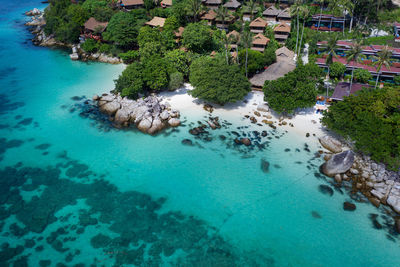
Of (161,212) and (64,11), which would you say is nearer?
(161,212)

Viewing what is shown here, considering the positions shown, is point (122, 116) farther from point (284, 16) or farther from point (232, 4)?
point (232, 4)

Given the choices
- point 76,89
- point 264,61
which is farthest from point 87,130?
point 264,61

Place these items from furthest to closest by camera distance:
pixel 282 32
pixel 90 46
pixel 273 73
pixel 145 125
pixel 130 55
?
1. pixel 90 46
2. pixel 282 32
3. pixel 130 55
4. pixel 273 73
5. pixel 145 125

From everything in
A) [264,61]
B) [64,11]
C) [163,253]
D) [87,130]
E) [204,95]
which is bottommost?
[163,253]

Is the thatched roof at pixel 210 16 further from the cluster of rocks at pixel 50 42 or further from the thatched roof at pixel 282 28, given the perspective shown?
the cluster of rocks at pixel 50 42

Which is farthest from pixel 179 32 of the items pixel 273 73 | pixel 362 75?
pixel 362 75

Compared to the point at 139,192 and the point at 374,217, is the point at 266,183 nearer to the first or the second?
the point at 374,217

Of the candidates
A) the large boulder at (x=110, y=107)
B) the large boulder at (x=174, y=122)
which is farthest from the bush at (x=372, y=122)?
the large boulder at (x=110, y=107)
